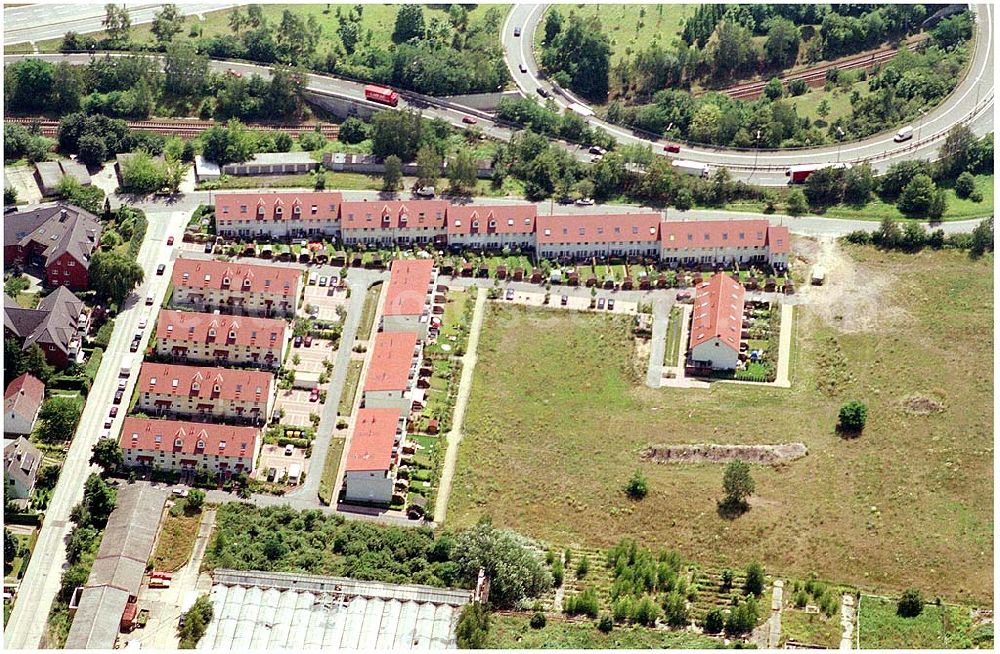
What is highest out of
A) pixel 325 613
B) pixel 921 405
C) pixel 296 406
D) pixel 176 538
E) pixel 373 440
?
pixel 921 405

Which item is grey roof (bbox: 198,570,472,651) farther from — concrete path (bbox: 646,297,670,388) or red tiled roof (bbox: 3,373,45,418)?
concrete path (bbox: 646,297,670,388)

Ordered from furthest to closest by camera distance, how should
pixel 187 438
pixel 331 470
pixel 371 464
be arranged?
pixel 331 470
pixel 187 438
pixel 371 464

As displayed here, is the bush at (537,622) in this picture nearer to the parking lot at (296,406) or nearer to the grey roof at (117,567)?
the grey roof at (117,567)

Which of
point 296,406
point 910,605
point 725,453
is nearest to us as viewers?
point 910,605

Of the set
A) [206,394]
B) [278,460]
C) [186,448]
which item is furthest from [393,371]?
[186,448]

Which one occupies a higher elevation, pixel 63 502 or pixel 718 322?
pixel 718 322

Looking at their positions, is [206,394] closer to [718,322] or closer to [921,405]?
[718,322]

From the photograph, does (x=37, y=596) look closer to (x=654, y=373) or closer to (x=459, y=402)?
(x=459, y=402)
